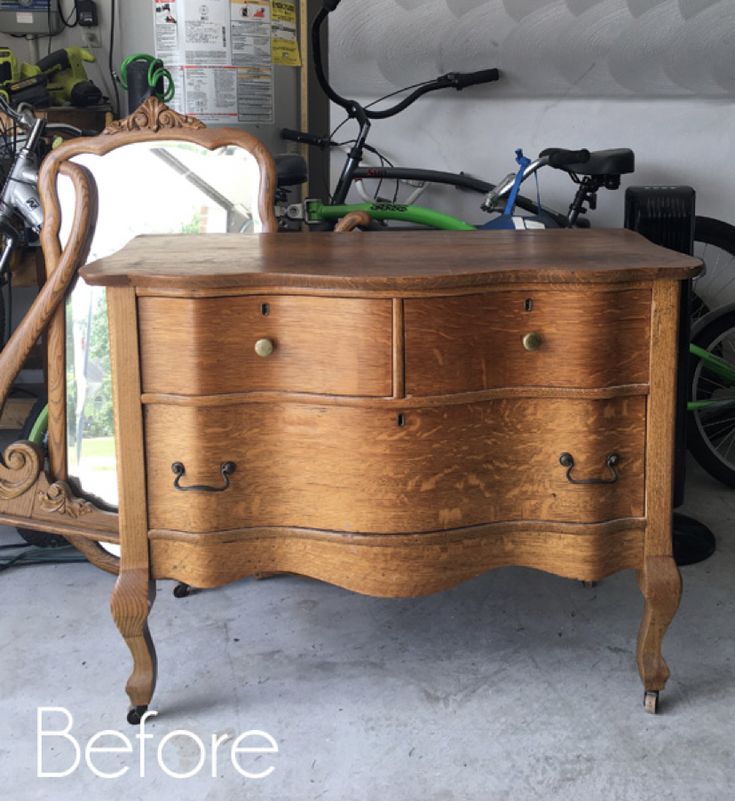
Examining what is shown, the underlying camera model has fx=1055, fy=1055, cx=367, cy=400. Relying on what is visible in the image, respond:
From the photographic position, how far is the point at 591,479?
5.91 feet

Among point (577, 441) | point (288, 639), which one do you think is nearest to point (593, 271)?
point (577, 441)

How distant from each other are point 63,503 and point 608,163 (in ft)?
5.35

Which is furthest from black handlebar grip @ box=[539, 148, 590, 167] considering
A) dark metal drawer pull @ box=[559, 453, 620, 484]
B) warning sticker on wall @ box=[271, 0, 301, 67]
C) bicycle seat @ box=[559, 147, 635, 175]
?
dark metal drawer pull @ box=[559, 453, 620, 484]

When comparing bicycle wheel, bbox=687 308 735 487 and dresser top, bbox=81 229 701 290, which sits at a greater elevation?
dresser top, bbox=81 229 701 290

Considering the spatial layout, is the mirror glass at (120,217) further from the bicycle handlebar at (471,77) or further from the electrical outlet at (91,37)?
the electrical outlet at (91,37)

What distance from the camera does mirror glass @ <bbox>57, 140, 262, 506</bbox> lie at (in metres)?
2.28

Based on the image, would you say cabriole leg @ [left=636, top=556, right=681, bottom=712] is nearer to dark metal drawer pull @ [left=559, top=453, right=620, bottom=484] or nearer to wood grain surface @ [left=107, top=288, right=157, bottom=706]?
dark metal drawer pull @ [left=559, top=453, right=620, bottom=484]

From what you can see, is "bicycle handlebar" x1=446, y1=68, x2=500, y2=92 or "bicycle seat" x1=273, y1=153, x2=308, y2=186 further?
"bicycle handlebar" x1=446, y1=68, x2=500, y2=92

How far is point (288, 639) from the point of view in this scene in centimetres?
218

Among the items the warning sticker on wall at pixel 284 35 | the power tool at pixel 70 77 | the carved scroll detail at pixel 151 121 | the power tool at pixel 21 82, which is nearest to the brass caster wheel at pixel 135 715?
the carved scroll detail at pixel 151 121

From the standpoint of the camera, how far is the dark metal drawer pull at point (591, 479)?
5.88 ft

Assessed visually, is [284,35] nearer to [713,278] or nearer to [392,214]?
[392,214]

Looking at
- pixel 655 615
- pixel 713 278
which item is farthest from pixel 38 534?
pixel 713 278

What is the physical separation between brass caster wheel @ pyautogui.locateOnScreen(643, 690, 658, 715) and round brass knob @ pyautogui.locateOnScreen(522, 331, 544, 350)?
677 mm
